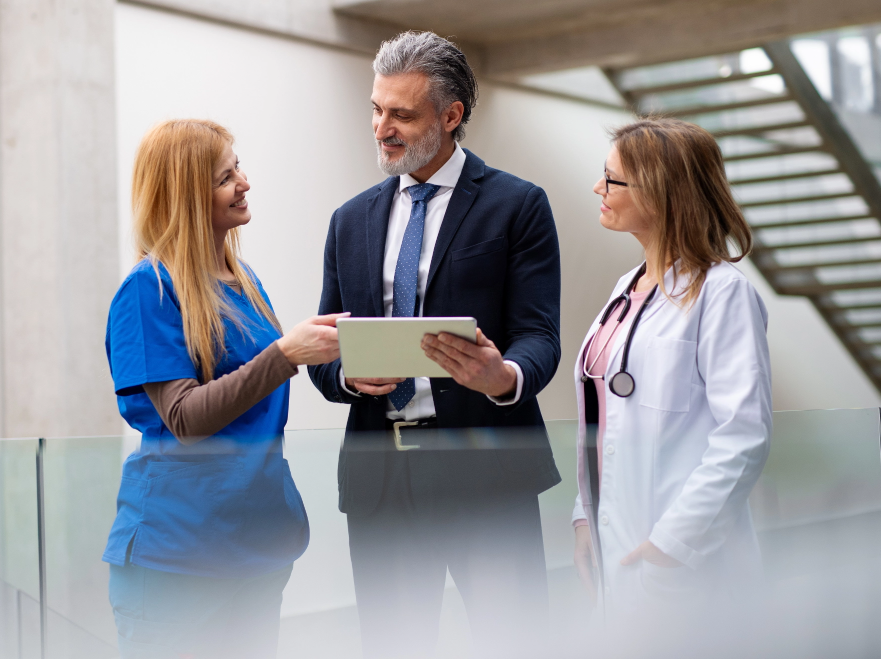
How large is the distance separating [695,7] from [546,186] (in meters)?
1.73

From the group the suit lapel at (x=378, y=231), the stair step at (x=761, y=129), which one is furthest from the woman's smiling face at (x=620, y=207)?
the stair step at (x=761, y=129)

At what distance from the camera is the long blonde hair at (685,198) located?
76.0 inches

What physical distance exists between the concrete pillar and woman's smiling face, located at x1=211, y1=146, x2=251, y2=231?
104 inches

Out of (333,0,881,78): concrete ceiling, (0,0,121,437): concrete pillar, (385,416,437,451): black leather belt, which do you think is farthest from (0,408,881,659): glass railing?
(333,0,881,78): concrete ceiling

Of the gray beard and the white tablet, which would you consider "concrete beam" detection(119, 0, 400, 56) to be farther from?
the white tablet

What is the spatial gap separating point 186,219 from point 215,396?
0.43m

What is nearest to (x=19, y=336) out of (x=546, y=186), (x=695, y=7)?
(x=546, y=186)

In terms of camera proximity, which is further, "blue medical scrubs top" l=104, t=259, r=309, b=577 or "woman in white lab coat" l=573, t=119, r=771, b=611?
"blue medical scrubs top" l=104, t=259, r=309, b=577

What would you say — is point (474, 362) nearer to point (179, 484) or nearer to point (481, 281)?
point (481, 281)

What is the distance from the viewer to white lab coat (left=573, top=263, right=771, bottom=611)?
1.73 metres

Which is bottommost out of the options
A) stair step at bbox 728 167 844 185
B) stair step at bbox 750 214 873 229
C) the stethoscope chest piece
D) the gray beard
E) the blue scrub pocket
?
the blue scrub pocket

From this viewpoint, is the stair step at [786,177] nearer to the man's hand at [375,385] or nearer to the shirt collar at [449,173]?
the shirt collar at [449,173]

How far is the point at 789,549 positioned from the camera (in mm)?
1990

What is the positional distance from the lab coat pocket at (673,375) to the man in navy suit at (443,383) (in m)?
0.26
